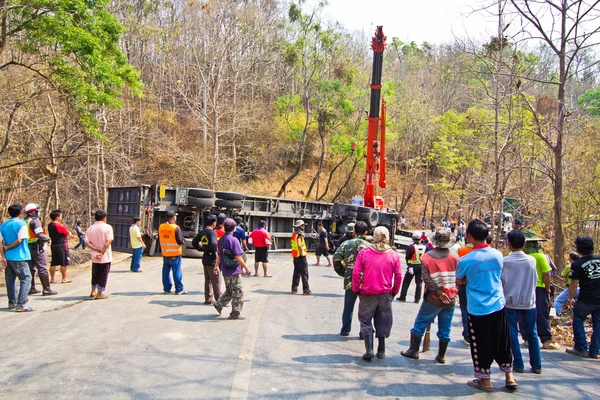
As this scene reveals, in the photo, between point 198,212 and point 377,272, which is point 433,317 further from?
point 198,212

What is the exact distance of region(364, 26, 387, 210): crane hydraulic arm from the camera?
21250 mm

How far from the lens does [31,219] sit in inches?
352

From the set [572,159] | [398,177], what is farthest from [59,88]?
[398,177]

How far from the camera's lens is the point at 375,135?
21750 mm

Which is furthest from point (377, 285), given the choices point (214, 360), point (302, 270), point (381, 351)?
point (302, 270)

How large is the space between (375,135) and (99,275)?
15165 mm

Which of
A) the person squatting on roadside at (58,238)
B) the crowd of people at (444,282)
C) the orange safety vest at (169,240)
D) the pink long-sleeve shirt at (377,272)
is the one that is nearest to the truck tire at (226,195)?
the person squatting on roadside at (58,238)

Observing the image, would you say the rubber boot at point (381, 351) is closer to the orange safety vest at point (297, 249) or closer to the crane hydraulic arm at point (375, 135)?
the orange safety vest at point (297, 249)

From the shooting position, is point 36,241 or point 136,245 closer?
point 36,241

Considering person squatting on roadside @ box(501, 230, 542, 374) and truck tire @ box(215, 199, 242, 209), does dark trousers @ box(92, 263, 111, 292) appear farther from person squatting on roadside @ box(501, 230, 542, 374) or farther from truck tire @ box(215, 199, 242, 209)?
truck tire @ box(215, 199, 242, 209)

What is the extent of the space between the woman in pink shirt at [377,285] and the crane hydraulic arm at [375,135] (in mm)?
16202

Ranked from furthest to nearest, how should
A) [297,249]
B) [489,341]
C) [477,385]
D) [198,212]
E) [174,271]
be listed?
[198,212], [297,249], [174,271], [477,385], [489,341]

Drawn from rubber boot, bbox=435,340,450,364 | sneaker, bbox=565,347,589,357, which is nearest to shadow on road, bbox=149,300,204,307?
rubber boot, bbox=435,340,450,364

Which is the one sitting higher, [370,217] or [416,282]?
[370,217]
